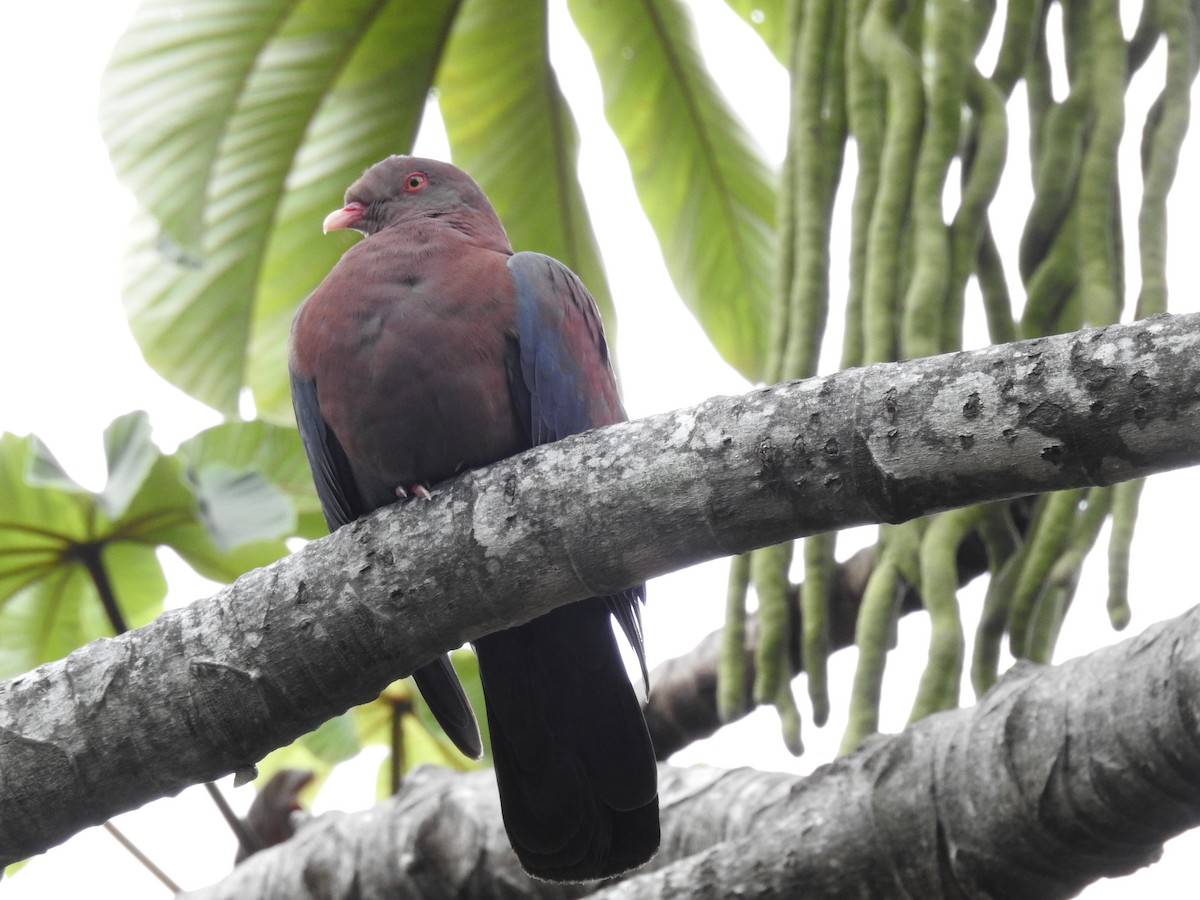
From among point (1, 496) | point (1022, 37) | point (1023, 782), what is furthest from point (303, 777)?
point (1022, 37)

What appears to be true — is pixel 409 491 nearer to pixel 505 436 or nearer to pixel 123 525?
pixel 505 436

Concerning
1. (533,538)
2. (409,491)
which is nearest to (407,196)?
(409,491)

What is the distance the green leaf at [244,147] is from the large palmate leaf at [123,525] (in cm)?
76

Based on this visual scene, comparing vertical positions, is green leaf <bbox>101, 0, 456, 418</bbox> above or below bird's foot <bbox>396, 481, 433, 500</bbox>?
above

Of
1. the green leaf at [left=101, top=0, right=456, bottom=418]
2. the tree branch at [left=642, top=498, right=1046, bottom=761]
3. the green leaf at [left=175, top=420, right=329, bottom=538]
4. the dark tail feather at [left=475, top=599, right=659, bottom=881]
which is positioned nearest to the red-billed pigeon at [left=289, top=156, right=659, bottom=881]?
the dark tail feather at [left=475, top=599, right=659, bottom=881]

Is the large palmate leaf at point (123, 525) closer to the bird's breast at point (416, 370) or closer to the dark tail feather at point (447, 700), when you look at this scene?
the bird's breast at point (416, 370)

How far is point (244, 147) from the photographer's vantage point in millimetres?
4012

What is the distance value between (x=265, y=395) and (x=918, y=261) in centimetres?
254

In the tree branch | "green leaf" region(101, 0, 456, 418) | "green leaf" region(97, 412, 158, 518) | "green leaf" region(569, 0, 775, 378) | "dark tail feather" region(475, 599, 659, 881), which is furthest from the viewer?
"green leaf" region(569, 0, 775, 378)

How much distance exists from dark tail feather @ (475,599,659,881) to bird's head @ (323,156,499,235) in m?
1.11

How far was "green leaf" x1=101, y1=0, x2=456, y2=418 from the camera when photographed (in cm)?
381

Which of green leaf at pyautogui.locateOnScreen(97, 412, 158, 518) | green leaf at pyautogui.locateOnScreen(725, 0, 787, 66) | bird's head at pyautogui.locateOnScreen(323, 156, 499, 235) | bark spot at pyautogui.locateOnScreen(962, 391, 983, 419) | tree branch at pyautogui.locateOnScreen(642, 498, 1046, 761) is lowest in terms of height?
tree branch at pyautogui.locateOnScreen(642, 498, 1046, 761)

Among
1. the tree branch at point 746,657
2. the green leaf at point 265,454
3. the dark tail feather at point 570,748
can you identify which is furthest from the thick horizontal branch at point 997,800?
the green leaf at point 265,454

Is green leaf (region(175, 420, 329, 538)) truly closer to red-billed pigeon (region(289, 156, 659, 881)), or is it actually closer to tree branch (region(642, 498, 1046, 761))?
red-billed pigeon (region(289, 156, 659, 881))
